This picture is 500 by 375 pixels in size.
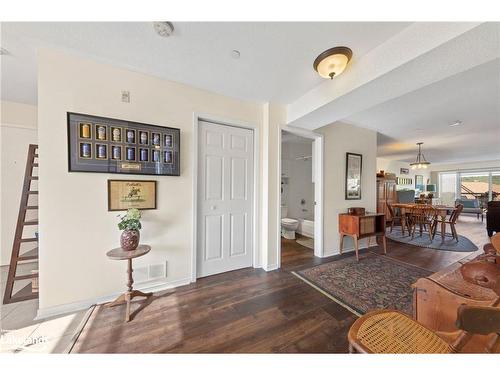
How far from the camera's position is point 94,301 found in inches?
73.3

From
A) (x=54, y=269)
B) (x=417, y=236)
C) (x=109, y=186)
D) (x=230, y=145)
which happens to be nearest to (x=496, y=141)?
(x=417, y=236)

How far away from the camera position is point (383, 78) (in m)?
1.62

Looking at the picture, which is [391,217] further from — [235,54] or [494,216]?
[235,54]

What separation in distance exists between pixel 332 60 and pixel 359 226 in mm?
2562

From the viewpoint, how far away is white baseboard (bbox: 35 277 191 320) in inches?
66.5

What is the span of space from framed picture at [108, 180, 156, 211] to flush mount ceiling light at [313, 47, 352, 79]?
2.10 m

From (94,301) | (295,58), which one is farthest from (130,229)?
(295,58)

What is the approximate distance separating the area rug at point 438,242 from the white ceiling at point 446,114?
2.44m

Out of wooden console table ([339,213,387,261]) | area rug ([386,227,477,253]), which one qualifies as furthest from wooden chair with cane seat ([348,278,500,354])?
area rug ([386,227,477,253])

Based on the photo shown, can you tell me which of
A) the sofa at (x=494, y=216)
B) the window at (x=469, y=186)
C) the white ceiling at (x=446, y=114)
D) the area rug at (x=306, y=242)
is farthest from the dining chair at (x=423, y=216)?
the window at (x=469, y=186)

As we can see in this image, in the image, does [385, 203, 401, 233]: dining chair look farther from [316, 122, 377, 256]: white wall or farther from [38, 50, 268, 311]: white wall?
[38, 50, 268, 311]: white wall

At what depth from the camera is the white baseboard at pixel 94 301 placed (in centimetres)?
169
